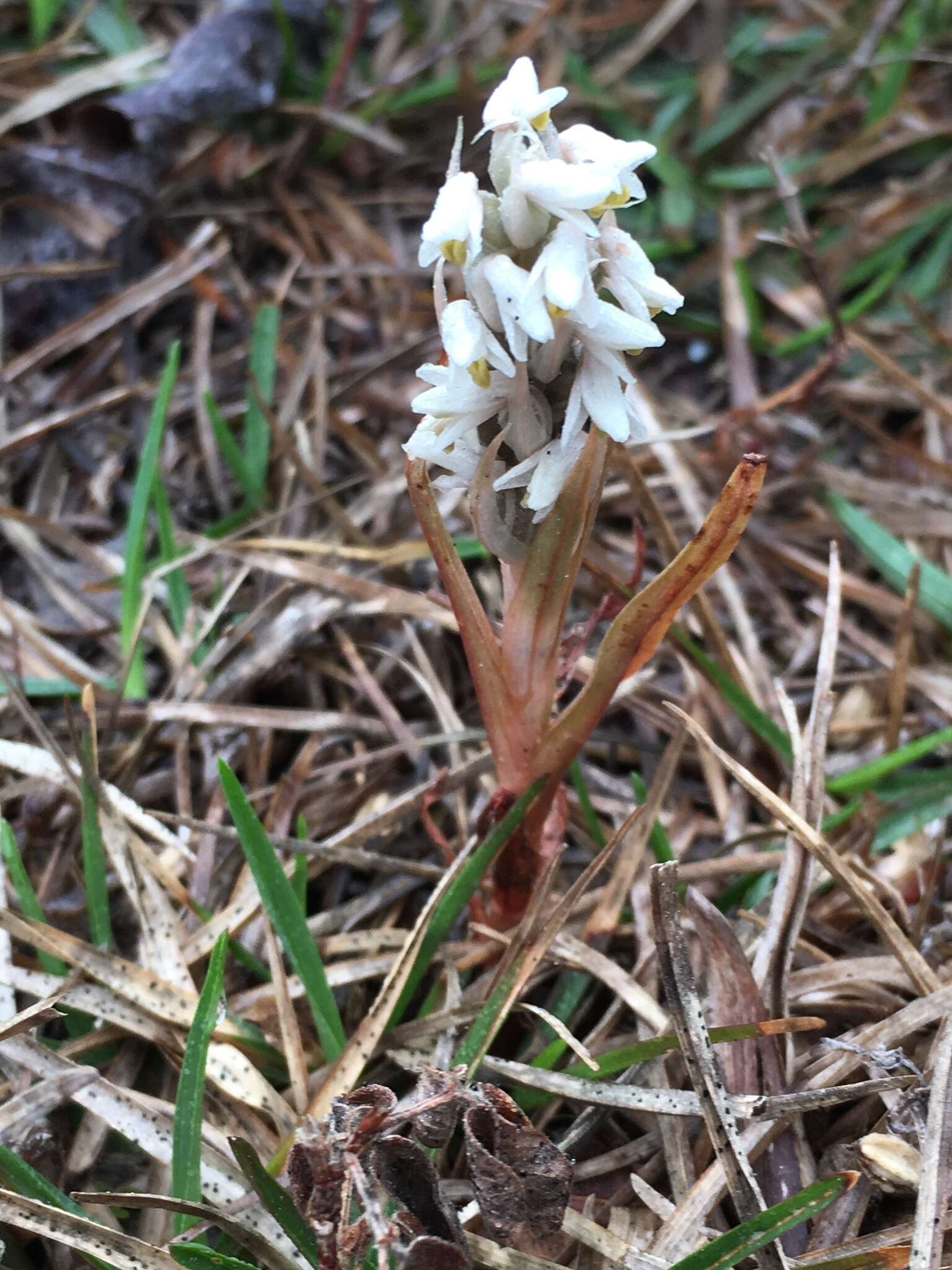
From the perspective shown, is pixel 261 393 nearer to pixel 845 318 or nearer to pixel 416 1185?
pixel 845 318

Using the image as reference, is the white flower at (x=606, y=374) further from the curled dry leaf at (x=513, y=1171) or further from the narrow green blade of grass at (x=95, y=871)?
the narrow green blade of grass at (x=95, y=871)

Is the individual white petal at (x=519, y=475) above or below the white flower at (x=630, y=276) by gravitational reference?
below

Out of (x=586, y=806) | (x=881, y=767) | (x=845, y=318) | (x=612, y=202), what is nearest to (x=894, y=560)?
(x=881, y=767)

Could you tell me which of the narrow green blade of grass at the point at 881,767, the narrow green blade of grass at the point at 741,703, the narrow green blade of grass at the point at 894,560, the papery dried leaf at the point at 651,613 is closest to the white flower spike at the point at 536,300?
the papery dried leaf at the point at 651,613

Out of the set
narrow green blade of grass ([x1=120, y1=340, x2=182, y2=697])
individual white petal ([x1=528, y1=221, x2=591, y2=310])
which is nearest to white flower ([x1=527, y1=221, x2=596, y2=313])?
individual white petal ([x1=528, y1=221, x2=591, y2=310])

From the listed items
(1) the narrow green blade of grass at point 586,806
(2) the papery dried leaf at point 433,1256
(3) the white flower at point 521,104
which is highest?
(3) the white flower at point 521,104

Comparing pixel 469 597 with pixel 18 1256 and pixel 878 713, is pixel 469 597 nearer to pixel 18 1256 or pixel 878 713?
pixel 18 1256
